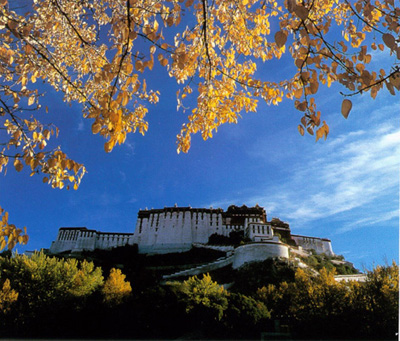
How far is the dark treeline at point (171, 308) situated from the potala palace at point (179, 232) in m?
29.0

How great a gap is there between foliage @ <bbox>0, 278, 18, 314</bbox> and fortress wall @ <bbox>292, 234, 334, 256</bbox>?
50.8 m

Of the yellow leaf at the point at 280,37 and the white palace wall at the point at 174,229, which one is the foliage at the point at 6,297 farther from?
the white palace wall at the point at 174,229

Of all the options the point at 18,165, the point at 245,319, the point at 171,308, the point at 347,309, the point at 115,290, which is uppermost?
the point at 115,290

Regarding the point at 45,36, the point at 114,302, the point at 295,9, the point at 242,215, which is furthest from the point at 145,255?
the point at 295,9

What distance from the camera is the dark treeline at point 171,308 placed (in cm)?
1927

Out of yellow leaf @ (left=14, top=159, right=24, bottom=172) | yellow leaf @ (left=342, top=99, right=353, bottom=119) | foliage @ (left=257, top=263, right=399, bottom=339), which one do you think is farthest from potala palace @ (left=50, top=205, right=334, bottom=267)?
yellow leaf @ (left=342, top=99, right=353, bottom=119)

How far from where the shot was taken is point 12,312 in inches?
826

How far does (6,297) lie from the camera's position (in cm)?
2072

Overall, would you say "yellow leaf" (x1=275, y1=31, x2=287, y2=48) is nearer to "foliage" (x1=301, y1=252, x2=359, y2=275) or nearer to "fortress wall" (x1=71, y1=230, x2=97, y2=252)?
"foliage" (x1=301, y1=252, x2=359, y2=275)

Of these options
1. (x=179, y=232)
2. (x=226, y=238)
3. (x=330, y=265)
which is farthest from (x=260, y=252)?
(x=179, y=232)

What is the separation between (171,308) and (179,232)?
35104mm

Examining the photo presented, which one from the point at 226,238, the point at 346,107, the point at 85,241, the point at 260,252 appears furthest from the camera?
the point at 85,241

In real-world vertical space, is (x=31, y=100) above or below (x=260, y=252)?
below

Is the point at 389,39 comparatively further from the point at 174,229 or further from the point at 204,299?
the point at 174,229
